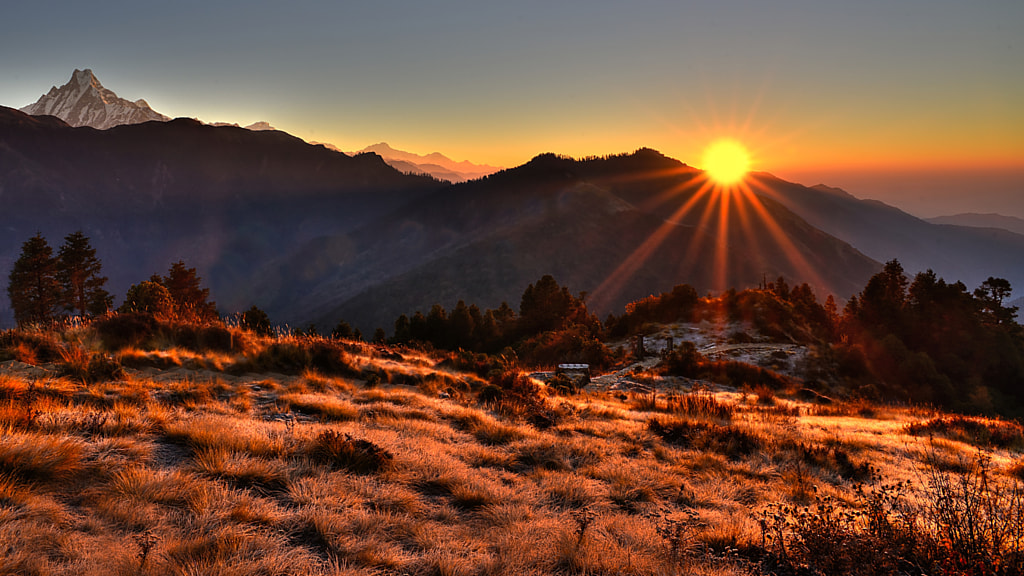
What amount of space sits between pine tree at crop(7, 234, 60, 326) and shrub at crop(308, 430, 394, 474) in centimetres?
5823

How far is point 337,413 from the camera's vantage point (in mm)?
8258

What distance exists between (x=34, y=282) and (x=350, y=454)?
6232cm

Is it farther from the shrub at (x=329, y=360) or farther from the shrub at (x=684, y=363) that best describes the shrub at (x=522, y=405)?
the shrub at (x=684, y=363)

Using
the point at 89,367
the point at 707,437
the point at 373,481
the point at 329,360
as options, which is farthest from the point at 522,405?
the point at 89,367

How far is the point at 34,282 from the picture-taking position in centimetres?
4697

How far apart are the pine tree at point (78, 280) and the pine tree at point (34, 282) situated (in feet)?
4.90

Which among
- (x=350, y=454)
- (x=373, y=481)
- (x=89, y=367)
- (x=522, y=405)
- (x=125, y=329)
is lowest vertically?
(x=522, y=405)

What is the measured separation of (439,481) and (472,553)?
1.72 m

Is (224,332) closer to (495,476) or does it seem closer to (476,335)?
(495,476)

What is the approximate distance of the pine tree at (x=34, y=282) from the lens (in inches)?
1818

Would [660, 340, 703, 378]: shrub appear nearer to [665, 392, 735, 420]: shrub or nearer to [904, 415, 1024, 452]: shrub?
[665, 392, 735, 420]: shrub

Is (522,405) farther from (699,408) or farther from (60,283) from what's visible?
(60,283)

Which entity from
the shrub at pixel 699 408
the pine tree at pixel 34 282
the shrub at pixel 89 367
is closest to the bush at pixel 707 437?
the shrub at pixel 699 408

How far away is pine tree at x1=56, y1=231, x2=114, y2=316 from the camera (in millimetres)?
51156
